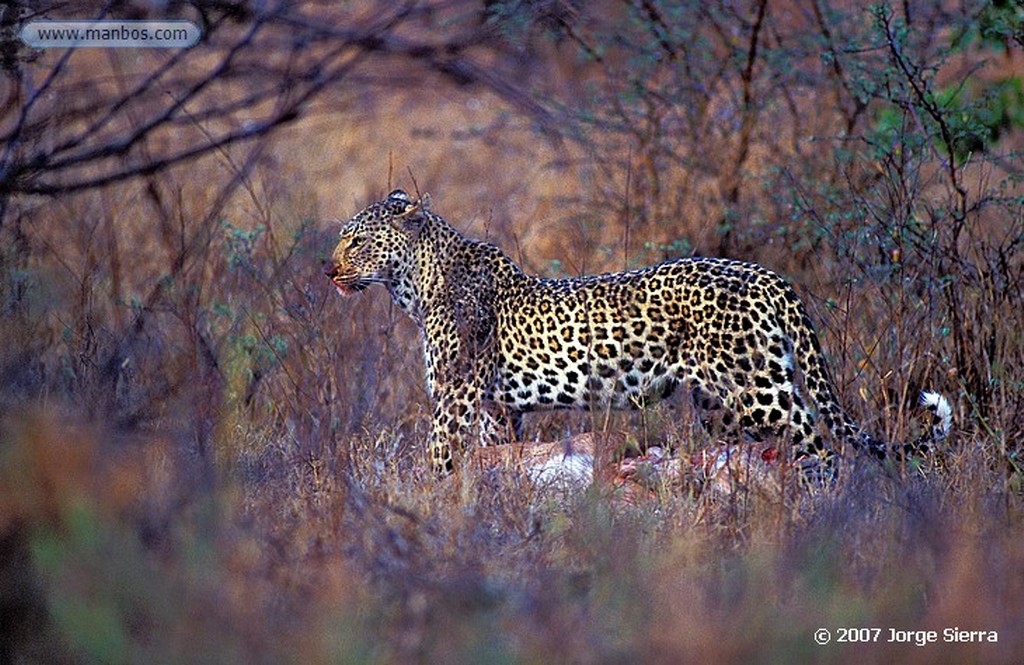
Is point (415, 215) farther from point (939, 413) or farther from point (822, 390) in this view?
point (939, 413)

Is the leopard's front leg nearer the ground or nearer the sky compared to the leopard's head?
nearer the ground

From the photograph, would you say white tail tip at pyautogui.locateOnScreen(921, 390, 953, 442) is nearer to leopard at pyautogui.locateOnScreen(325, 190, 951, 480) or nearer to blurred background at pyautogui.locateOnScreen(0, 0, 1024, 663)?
leopard at pyautogui.locateOnScreen(325, 190, 951, 480)

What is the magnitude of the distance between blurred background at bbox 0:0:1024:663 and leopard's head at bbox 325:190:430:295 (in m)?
0.20

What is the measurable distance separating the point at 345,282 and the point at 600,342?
1386mm

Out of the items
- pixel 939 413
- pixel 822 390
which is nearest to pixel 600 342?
pixel 822 390

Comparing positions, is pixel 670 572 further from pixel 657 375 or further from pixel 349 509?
pixel 657 375

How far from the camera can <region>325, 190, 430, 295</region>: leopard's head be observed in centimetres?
748

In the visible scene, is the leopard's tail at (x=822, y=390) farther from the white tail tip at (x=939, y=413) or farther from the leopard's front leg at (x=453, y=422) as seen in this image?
the leopard's front leg at (x=453, y=422)

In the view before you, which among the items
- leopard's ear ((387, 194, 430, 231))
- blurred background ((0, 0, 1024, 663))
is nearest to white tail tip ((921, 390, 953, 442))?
blurred background ((0, 0, 1024, 663))

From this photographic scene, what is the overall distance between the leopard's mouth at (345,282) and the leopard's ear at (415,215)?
37cm

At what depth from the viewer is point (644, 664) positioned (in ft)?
12.7

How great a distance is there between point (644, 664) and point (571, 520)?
1.66 metres

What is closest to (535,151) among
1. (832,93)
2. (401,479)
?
(832,93)

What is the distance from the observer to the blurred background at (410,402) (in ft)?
12.7
